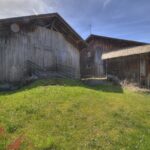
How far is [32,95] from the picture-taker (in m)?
11.8

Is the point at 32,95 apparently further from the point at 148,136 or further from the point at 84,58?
the point at 84,58

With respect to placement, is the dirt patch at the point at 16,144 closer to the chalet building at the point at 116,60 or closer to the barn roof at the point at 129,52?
the chalet building at the point at 116,60

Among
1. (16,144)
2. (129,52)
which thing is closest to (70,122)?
(16,144)

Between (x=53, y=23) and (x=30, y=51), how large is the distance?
3.58 m

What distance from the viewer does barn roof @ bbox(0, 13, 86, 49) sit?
16.5 meters

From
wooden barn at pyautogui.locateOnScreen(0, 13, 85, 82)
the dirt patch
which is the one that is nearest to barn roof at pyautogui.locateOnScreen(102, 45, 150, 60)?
wooden barn at pyautogui.locateOnScreen(0, 13, 85, 82)

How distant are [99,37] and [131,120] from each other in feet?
73.1

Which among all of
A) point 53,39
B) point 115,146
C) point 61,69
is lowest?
point 115,146

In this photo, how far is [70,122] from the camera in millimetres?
8984

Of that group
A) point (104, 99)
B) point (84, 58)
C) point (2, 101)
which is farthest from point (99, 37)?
point (2, 101)

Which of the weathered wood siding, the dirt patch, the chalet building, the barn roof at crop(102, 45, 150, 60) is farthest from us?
the chalet building

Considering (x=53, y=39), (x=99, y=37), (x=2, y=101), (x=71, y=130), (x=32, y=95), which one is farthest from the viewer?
(x=99, y=37)

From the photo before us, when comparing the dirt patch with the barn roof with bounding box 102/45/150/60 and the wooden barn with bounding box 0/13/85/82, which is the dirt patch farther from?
the barn roof with bounding box 102/45/150/60

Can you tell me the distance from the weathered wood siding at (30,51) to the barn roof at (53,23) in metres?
0.56
